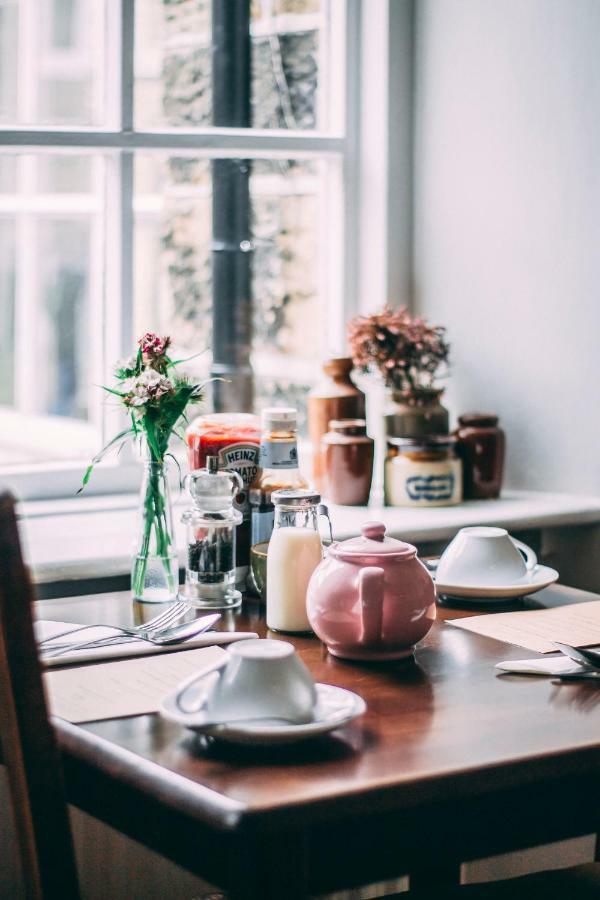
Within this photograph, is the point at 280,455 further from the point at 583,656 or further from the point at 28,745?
the point at 28,745

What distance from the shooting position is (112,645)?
1.42 metres

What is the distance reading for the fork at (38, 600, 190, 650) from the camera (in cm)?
145

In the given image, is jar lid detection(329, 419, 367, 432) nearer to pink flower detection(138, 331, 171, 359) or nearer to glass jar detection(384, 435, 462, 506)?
glass jar detection(384, 435, 462, 506)

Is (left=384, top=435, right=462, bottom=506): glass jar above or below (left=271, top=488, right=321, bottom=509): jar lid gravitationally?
below

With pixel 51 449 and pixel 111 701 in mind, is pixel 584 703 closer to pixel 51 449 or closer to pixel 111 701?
pixel 111 701

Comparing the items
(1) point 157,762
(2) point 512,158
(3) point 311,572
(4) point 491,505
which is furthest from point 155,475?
(2) point 512,158

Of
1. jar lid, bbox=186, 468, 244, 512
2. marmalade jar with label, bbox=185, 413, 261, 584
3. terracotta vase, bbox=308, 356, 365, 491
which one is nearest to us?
jar lid, bbox=186, 468, 244, 512

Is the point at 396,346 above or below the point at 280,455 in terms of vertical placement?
above

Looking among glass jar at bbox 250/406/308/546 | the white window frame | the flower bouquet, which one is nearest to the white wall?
the white window frame

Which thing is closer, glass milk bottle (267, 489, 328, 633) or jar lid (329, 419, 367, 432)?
glass milk bottle (267, 489, 328, 633)

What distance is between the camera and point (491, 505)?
2.42 m

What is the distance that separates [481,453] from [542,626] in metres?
0.94

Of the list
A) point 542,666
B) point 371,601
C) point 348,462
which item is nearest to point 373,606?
point 371,601

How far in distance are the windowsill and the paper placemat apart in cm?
40
